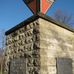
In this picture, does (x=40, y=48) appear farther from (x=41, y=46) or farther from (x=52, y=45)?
(x=52, y=45)

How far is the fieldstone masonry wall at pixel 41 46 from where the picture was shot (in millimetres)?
4037

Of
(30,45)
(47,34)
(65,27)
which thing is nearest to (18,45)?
(30,45)

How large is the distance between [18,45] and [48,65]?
1.08m

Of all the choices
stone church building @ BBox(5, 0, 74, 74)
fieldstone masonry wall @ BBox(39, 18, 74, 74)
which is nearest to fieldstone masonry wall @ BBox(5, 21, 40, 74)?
stone church building @ BBox(5, 0, 74, 74)

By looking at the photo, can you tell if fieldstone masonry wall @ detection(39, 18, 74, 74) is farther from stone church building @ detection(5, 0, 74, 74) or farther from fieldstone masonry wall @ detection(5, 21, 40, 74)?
fieldstone masonry wall @ detection(5, 21, 40, 74)

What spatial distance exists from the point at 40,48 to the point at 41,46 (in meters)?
0.05

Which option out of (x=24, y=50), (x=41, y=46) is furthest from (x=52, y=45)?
(x=24, y=50)

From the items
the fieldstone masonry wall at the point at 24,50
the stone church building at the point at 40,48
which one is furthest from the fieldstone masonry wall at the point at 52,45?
the fieldstone masonry wall at the point at 24,50

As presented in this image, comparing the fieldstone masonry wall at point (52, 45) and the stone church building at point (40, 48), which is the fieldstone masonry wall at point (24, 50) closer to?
the stone church building at point (40, 48)

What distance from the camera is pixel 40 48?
4.02 metres

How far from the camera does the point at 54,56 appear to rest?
4.31 meters

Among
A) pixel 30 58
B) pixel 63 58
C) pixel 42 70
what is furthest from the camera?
pixel 63 58

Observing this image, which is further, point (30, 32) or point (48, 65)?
point (30, 32)

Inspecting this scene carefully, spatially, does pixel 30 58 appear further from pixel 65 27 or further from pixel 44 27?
pixel 65 27
